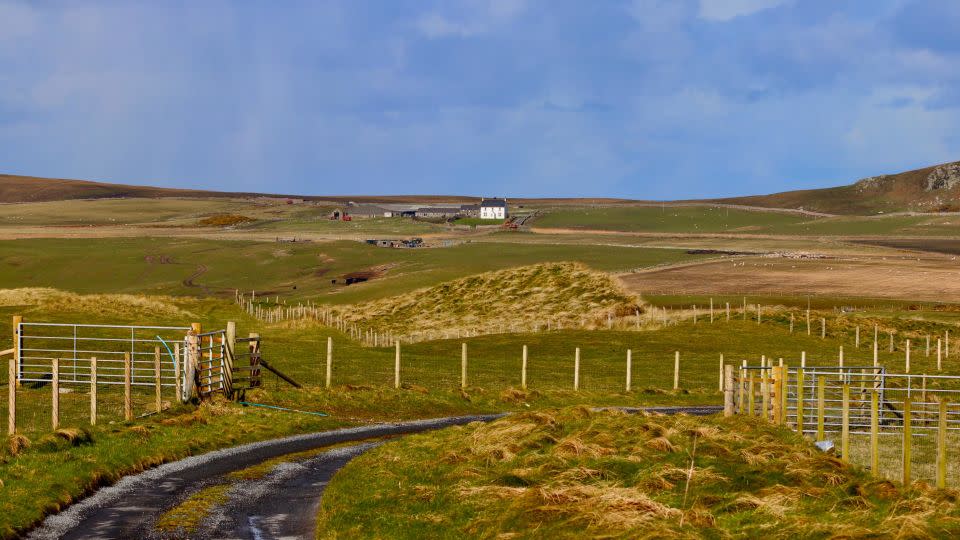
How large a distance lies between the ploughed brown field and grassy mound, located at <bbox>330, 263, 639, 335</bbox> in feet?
39.3

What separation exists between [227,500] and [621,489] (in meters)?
7.57

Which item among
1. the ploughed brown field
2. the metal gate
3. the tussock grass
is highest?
the ploughed brown field

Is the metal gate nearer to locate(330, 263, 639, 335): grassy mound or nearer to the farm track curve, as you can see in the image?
the farm track curve

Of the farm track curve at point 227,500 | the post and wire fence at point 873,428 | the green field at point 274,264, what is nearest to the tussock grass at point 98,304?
the green field at point 274,264

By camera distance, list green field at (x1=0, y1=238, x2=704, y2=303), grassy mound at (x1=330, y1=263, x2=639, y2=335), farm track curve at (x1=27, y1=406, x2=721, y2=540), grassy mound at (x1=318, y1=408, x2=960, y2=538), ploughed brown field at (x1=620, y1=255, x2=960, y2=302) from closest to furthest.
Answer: grassy mound at (x1=318, y1=408, x2=960, y2=538) < farm track curve at (x1=27, y1=406, x2=721, y2=540) < grassy mound at (x1=330, y1=263, x2=639, y2=335) < ploughed brown field at (x1=620, y1=255, x2=960, y2=302) < green field at (x1=0, y1=238, x2=704, y2=303)

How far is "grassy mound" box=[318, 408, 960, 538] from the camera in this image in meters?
18.1

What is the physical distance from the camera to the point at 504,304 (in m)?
104

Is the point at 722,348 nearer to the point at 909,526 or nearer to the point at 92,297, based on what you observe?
the point at 92,297

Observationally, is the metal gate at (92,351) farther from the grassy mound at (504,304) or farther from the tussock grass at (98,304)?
the grassy mound at (504,304)

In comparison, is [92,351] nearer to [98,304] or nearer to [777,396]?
[777,396]

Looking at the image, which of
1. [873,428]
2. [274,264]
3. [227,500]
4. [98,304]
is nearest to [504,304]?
[98,304]

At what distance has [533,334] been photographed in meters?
81.1

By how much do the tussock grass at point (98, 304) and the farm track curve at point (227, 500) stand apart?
172 feet

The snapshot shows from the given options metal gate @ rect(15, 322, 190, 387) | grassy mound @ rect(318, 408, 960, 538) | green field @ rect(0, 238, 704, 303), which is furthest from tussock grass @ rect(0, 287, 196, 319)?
grassy mound @ rect(318, 408, 960, 538)
